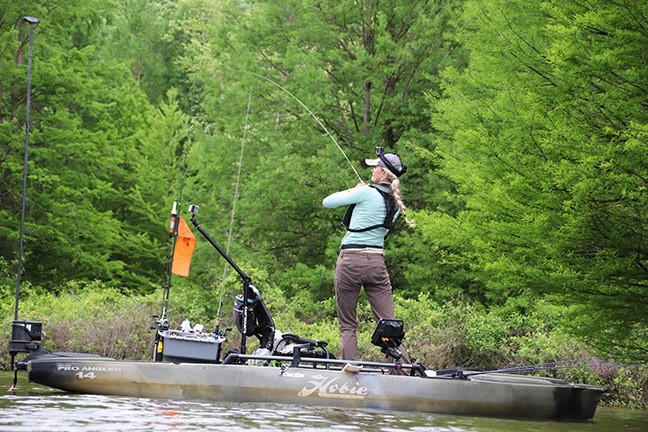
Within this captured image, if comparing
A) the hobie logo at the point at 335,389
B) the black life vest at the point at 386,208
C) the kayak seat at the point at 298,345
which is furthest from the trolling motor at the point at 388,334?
the black life vest at the point at 386,208

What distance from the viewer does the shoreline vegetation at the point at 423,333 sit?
13.6 metres

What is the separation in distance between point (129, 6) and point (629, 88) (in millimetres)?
40251

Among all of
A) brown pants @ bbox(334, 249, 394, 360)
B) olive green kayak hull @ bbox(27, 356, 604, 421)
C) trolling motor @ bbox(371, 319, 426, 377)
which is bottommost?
olive green kayak hull @ bbox(27, 356, 604, 421)

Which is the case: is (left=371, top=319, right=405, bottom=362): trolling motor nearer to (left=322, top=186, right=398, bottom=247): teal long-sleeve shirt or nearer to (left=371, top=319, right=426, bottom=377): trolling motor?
(left=371, top=319, right=426, bottom=377): trolling motor

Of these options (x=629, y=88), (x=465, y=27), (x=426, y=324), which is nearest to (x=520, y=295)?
(x=426, y=324)

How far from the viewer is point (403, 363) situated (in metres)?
10.4

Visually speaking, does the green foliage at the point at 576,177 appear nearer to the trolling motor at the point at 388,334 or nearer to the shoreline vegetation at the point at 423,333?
the shoreline vegetation at the point at 423,333

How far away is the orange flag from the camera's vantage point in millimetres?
10539

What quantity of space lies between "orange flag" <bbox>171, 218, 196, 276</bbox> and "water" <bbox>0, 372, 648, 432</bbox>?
1.41 meters

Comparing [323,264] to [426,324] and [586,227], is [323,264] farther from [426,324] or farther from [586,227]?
[586,227]

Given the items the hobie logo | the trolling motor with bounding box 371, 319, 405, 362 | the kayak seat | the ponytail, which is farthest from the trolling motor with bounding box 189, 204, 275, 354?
the ponytail

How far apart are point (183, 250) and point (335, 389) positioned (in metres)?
2.16

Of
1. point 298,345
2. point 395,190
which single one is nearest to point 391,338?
point 298,345

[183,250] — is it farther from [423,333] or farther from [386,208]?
[423,333]
